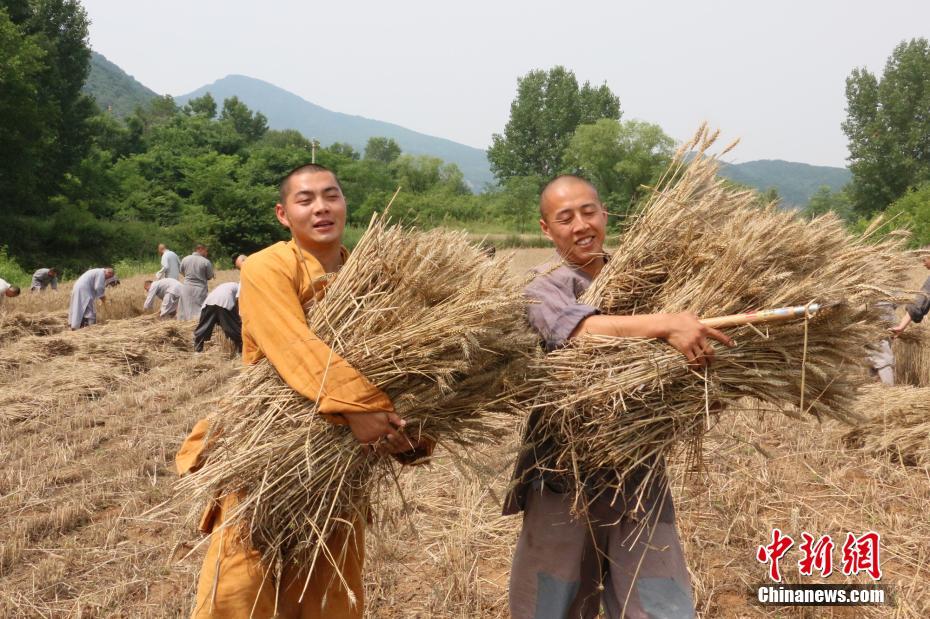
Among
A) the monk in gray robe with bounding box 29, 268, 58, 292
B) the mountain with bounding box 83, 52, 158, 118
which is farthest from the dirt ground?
the mountain with bounding box 83, 52, 158, 118

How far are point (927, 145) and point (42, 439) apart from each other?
158 feet

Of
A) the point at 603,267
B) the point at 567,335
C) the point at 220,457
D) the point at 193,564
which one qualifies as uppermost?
the point at 603,267

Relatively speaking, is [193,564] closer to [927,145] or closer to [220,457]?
[220,457]

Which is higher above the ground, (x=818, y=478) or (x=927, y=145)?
(x=927, y=145)

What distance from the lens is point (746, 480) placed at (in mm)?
3578

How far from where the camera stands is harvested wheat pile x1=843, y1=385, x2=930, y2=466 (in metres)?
3.95

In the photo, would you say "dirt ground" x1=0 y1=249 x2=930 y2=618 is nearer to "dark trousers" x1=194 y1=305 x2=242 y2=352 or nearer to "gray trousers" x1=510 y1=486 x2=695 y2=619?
"gray trousers" x1=510 y1=486 x2=695 y2=619

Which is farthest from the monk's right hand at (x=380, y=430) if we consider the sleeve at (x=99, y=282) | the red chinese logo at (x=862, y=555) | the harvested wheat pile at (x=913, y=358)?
the sleeve at (x=99, y=282)

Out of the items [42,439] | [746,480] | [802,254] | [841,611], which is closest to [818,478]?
[746,480]

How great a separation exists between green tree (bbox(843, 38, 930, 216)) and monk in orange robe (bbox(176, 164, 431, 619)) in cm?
4509

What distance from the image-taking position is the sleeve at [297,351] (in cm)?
155

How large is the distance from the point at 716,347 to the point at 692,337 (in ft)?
0.38

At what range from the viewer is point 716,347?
1.69m

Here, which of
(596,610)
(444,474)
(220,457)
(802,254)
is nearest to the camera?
(220,457)
